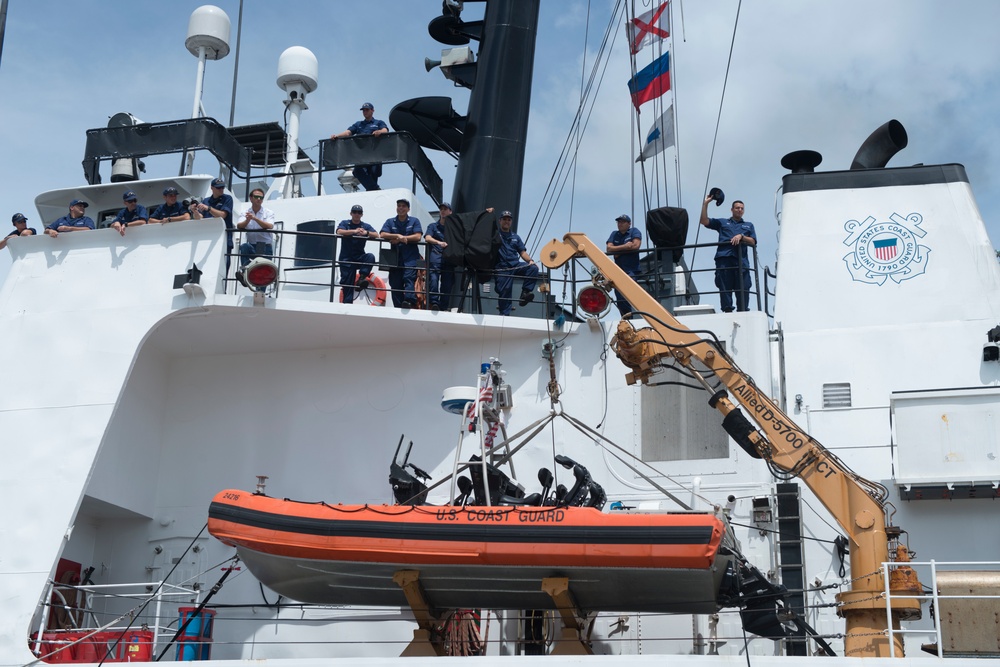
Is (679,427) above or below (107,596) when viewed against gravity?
above

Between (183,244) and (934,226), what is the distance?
7.35 metres

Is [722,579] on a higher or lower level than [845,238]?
lower

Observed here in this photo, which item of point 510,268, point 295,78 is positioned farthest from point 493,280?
point 295,78

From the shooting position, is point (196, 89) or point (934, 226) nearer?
point (934, 226)

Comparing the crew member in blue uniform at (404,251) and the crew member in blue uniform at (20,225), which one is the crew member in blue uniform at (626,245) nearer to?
the crew member in blue uniform at (404,251)

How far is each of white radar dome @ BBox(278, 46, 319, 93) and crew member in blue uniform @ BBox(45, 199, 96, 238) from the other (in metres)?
4.76

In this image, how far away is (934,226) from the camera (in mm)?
11852

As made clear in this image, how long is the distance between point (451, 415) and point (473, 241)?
1.74 metres

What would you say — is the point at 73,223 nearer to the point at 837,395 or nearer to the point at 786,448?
the point at 786,448

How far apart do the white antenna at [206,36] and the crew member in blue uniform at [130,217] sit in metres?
3.61

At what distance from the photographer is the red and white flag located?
1401 cm

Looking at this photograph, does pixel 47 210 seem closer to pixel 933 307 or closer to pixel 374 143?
pixel 374 143

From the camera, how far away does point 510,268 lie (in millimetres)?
12125

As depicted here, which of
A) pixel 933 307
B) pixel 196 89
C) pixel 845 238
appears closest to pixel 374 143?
pixel 196 89
